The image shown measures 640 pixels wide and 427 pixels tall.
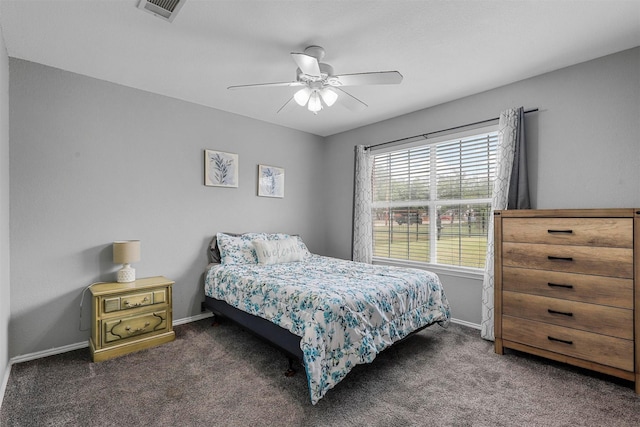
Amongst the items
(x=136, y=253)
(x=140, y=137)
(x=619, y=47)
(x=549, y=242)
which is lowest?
(x=136, y=253)

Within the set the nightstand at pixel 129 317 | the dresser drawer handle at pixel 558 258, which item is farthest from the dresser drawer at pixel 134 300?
the dresser drawer handle at pixel 558 258

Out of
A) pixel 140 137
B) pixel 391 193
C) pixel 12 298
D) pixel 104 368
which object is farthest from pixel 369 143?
pixel 12 298

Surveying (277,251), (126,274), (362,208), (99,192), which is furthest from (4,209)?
(362,208)

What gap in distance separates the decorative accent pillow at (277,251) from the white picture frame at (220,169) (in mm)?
869

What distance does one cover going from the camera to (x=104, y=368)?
239 centimetres

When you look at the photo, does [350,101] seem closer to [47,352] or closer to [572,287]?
[572,287]

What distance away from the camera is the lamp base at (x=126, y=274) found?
112 inches

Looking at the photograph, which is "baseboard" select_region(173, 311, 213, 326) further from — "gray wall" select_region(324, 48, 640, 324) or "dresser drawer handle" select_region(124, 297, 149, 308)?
"gray wall" select_region(324, 48, 640, 324)

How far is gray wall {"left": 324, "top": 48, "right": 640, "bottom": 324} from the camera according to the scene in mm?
2410

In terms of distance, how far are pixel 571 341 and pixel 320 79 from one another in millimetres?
2790

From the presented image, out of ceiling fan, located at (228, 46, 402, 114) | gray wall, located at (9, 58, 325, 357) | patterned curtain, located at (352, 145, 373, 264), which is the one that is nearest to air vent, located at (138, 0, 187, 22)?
ceiling fan, located at (228, 46, 402, 114)

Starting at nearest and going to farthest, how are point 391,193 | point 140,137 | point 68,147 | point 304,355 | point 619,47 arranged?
point 304,355
point 619,47
point 68,147
point 140,137
point 391,193

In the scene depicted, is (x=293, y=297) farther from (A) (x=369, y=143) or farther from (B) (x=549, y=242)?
(A) (x=369, y=143)

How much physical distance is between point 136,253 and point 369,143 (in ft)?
10.6
